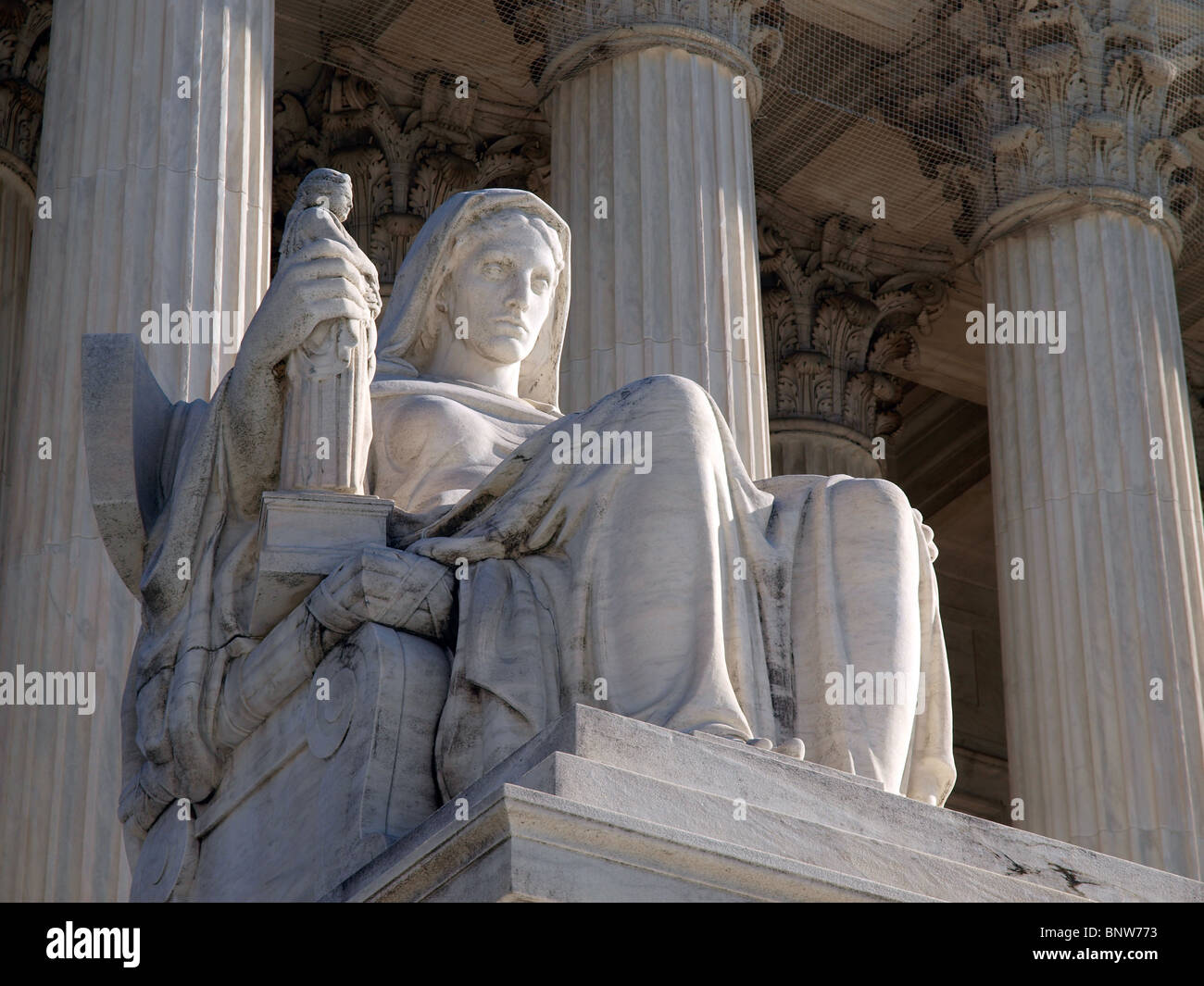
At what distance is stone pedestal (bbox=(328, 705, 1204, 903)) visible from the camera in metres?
4.75

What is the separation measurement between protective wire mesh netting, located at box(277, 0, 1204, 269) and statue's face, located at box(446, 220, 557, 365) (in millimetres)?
7831

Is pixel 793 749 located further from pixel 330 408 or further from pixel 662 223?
pixel 662 223

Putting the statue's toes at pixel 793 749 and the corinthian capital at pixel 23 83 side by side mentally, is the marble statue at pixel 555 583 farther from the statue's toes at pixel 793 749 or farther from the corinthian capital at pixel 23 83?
the corinthian capital at pixel 23 83

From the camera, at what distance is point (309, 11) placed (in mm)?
17109

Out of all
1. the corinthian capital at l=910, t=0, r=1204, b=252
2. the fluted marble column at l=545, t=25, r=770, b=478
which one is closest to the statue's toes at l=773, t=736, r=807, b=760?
the fluted marble column at l=545, t=25, r=770, b=478

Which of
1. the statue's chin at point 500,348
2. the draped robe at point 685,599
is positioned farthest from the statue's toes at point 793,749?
the statue's chin at point 500,348

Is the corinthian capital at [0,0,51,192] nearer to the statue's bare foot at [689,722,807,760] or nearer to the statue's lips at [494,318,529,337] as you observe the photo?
the statue's lips at [494,318,529,337]

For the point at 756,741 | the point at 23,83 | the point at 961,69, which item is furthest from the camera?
the point at 961,69

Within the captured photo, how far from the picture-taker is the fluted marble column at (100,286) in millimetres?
10766

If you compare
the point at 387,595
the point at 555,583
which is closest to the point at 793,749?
the point at 555,583

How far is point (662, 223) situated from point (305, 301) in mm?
7684

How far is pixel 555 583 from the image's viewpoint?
6.44 m

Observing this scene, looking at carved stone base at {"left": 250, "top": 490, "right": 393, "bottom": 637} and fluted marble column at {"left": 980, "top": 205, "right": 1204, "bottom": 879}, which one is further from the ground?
fluted marble column at {"left": 980, "top": 205, "right": 1204, "bottom": 879}
